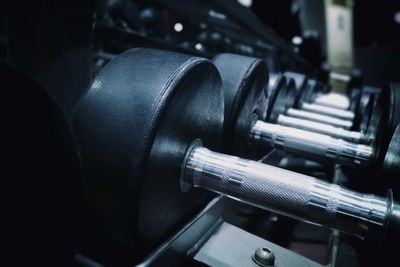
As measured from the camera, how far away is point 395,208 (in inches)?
19.6

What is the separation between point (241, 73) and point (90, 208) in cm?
49

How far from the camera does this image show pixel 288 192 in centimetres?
54

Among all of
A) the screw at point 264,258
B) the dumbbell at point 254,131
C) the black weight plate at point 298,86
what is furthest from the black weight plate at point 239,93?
the black weight plate at point 298,86

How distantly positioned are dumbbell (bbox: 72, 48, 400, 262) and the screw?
0.10 meters

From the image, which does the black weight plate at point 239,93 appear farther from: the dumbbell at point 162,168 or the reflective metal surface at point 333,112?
the reflective metal surface at point 333,112

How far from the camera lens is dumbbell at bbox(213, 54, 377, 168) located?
792mm

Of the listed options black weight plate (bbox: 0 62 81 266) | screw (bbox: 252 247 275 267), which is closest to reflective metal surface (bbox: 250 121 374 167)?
screw (bbox: 252 247 275 267)

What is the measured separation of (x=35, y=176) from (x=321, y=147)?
0.72 m

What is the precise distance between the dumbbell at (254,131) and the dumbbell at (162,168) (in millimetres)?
191

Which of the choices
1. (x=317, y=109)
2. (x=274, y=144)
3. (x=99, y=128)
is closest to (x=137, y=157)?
(x=99, y=128)

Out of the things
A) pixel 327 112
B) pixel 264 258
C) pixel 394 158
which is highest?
pixel 394 158

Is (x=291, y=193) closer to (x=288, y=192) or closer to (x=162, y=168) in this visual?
(x=288, y=192)

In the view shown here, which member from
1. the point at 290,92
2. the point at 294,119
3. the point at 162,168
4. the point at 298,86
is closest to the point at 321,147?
the point at 294,119

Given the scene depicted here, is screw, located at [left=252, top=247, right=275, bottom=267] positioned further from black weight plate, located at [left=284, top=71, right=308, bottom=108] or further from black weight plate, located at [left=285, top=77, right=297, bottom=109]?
black weight plate, located at [left=284, top=71, right=308, bottom=108]
